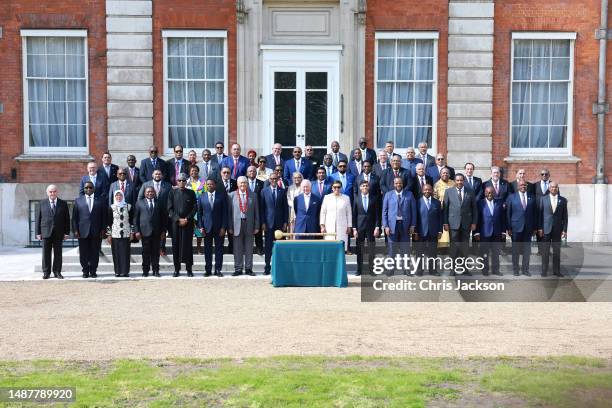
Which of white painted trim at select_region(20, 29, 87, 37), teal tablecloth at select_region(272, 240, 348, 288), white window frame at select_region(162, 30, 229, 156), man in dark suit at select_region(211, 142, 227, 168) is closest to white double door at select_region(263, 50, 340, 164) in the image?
white window frame at select_region(162, 30, 229, 156)

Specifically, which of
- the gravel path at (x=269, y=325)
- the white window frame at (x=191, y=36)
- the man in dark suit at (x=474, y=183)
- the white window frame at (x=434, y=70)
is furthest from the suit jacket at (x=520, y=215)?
the white window frame at (x=191, y=36)

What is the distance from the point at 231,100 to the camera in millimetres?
22094

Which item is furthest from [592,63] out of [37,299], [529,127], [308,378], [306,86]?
Result: [308,378]

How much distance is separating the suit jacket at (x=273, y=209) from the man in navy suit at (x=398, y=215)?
1817 millimetres

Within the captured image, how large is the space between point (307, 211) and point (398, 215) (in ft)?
5.35

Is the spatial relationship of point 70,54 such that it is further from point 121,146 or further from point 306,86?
point 306,86

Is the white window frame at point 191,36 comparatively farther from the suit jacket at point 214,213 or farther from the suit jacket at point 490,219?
the suit jacket at point 490,219

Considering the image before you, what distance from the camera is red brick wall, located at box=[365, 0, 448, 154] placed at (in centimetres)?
2205

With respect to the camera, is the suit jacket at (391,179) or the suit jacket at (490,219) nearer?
the suit jacket at (490,219)

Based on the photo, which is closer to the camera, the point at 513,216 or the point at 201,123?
the point at 513,216

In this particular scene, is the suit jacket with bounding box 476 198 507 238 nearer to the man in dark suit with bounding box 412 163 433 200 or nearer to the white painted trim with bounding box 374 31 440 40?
the man in dark suit with bounding box 412 163 433 200

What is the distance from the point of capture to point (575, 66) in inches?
893

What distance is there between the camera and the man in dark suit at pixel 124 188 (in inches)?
677

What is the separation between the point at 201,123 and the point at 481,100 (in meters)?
6.74
